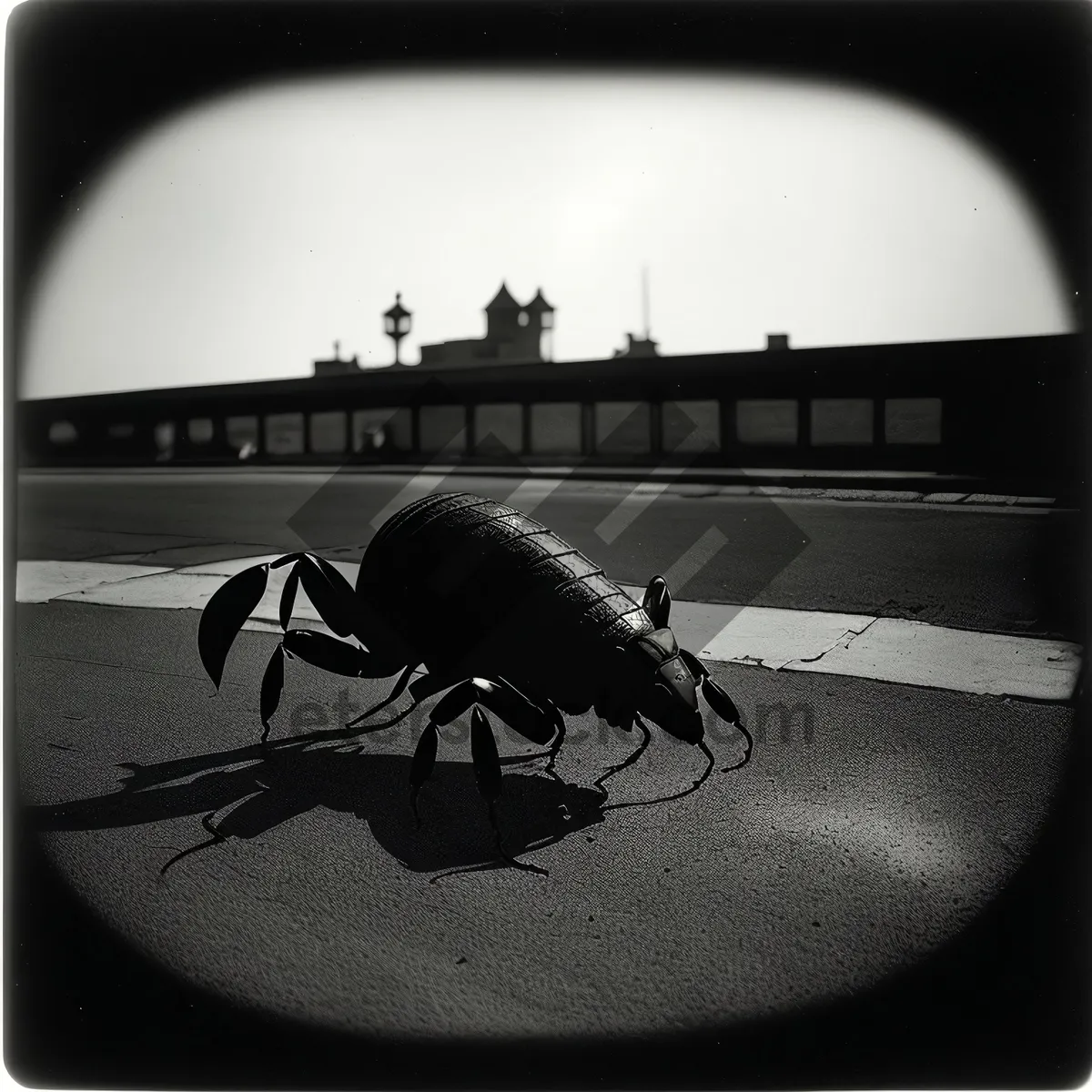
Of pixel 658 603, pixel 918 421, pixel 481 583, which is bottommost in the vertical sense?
pixel 658 603

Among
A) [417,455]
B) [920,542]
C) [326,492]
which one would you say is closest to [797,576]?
[920,542]

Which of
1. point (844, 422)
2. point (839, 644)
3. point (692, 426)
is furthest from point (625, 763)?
point (692, 426)

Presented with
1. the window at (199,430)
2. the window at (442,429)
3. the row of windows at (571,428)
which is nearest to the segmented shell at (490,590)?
the row of windows at (571,428)

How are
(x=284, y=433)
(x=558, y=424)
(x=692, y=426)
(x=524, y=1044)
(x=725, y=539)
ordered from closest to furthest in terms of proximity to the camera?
(x=524, y=1044)
(x=725, y=539)
(x=692, y=426)
(x=558, y=424)
(x=284, y=433)

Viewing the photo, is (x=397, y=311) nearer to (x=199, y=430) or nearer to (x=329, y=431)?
(x=329, y=431)

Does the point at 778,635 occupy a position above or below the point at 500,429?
below

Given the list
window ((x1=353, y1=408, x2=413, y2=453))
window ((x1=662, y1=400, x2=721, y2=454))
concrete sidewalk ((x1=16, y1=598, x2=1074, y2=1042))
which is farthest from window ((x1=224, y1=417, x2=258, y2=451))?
concrete sidewalk ((x1=16, y1=598, x2=1074, y2=1042))

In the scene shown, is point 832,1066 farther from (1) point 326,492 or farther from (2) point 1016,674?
(1) point 326,492
